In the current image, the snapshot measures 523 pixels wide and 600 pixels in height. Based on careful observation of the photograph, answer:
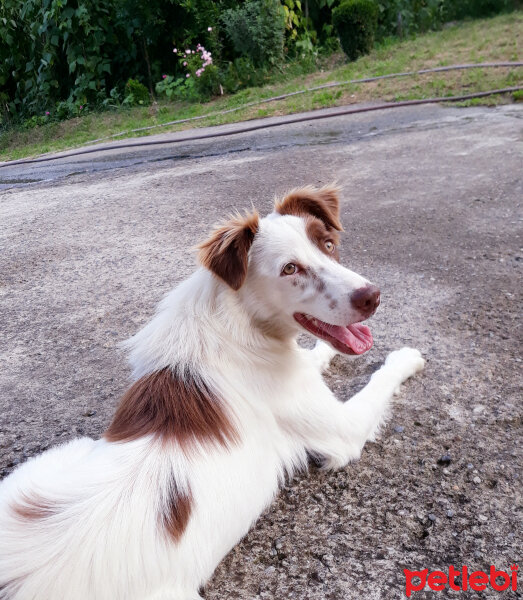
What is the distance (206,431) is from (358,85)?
30.3ft

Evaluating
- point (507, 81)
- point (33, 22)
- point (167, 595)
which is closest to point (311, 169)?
point (507, 81)

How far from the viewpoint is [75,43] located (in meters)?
14.9

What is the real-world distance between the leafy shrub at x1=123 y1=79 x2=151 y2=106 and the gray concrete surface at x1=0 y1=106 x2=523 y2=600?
6.53m

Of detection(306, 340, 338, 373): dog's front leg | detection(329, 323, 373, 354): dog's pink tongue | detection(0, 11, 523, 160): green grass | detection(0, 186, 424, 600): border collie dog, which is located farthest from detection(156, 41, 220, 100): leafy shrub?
detection(329, 323, 373, 354): dog's pink tongue

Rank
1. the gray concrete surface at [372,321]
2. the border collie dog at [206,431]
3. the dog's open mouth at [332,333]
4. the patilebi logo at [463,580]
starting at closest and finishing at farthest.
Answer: the border collie dog at [206,431], the patilebi logo at [463,580], the gray concrete surface at [372,321], the dog's open mouth at [332,333]

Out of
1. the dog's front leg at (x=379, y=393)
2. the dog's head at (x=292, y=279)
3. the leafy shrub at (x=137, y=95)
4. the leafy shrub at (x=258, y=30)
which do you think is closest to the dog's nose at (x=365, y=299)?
the dog's head at (x=292, y=279)

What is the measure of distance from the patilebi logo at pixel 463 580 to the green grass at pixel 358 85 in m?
7.15

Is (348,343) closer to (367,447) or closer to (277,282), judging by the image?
(277,282)

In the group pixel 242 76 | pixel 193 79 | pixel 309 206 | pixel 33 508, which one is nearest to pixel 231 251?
pixel 309 206

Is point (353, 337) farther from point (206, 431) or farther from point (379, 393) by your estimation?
point (206, 431)

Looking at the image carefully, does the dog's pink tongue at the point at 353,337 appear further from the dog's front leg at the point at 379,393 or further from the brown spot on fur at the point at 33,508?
the brown spot on fur at the point at 33,508

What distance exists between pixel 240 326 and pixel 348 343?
0.40 m

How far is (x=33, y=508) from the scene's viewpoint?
1.69 m

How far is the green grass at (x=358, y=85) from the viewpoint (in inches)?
362
